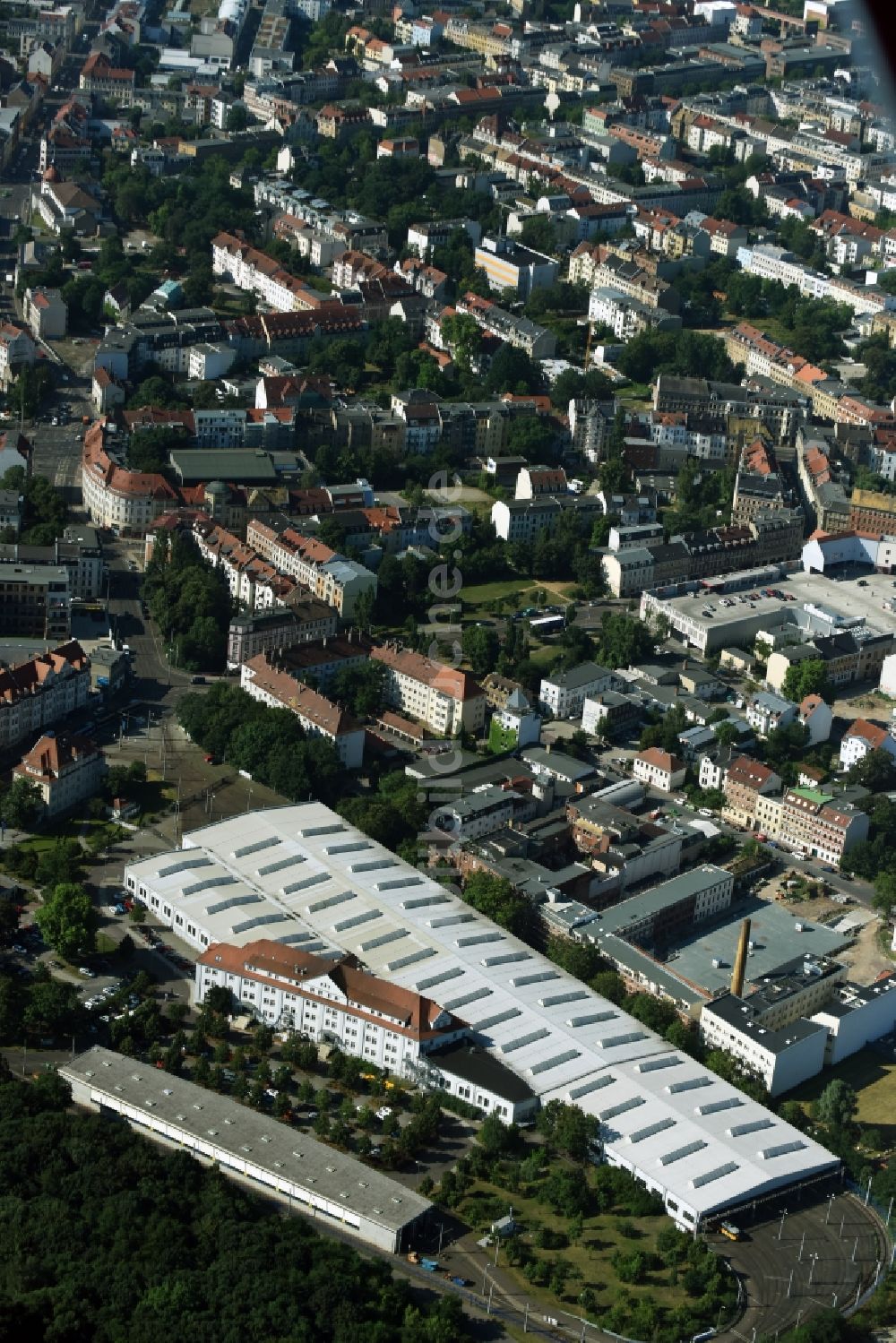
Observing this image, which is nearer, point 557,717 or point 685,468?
point 557,717

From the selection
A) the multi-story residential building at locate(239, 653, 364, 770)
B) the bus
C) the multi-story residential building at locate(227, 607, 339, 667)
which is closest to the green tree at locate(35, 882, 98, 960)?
the multi-story residential building at locate(239, 653, 364, 770)

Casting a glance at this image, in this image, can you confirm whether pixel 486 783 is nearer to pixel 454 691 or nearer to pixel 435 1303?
pixel 454 691

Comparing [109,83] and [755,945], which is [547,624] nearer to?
[755,945]

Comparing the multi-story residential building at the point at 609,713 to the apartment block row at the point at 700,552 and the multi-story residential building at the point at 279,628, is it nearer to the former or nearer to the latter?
the multi-story residential building at the point at 279,628

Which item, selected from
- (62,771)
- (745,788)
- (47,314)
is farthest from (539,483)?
(62,771)

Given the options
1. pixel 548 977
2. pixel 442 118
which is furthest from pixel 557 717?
pixel 442 118

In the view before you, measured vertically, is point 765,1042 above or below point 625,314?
below
